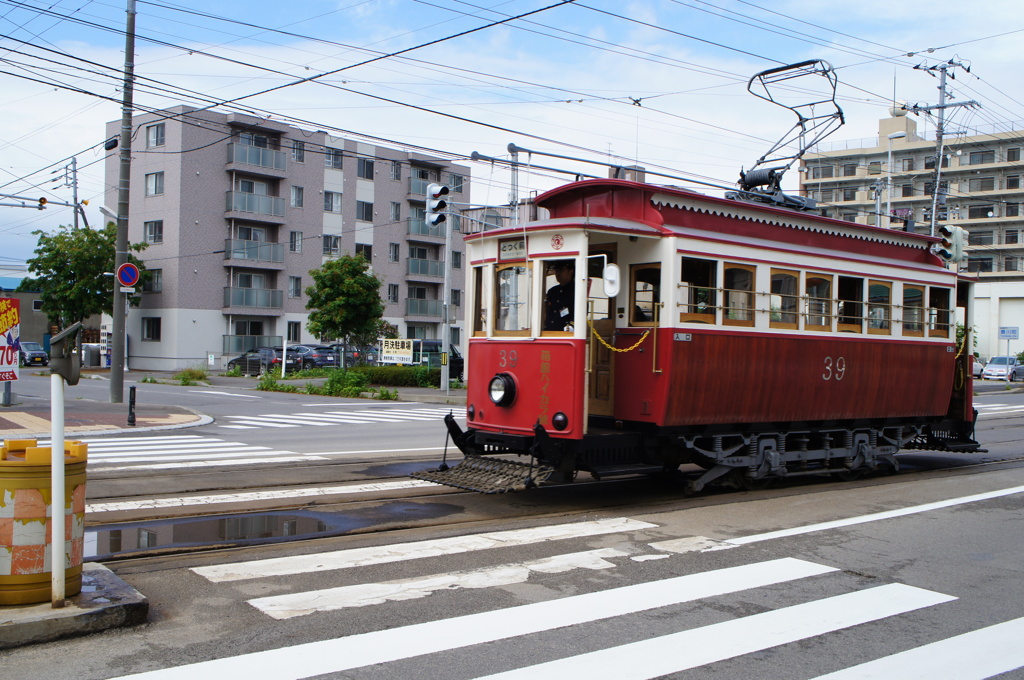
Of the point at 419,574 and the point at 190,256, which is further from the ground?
the point at 190,256

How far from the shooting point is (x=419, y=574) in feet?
21.9

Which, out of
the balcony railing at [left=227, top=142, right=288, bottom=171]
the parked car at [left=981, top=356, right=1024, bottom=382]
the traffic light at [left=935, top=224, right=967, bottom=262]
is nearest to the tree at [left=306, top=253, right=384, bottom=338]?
the balcony railing at [left=227, top=142, right=288, bottom=171]

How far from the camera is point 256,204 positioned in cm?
4794

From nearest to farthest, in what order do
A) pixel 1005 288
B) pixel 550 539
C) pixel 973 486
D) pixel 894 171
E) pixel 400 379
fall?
pixel 550 539
pixel 973 486
pixel 400 379
pixel 1005 288
pixel 894 171

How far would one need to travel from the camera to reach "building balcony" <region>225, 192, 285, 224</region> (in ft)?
154

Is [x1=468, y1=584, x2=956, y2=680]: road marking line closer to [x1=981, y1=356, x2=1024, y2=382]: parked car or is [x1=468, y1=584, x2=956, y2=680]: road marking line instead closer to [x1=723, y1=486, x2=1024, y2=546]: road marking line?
[x1=723, y1=486, x2=1024, y2=546]: road marking line

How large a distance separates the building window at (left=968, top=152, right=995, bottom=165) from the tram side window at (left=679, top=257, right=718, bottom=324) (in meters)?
81.2

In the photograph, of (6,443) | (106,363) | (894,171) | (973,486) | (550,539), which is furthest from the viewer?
(894,171)

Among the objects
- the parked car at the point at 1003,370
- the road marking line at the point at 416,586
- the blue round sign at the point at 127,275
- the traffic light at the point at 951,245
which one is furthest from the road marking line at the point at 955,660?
the parked car at the point at 1003,370

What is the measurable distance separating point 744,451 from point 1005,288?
211 feet

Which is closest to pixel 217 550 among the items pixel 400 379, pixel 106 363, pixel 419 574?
pixel 419 574

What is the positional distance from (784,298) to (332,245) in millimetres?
44571

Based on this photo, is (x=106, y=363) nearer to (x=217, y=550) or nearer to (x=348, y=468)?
(x=348, y=468)

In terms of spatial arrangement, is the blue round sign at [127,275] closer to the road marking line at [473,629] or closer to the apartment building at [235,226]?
the road marking line at [473,629]
